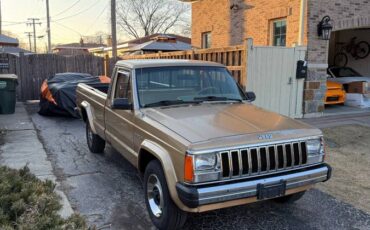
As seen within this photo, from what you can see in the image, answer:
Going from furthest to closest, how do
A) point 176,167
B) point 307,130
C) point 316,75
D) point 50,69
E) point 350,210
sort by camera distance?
point 50,69, point 316,75, point 350,210, point 307,130, point 176,167

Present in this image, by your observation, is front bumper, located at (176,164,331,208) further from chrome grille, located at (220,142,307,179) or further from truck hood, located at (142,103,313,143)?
truck hood, located at (142,103,313,143)

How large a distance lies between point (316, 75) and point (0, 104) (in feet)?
31.7

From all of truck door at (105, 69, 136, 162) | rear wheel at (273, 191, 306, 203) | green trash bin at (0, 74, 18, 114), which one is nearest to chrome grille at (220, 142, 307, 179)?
rear wheel at (273, 191, 306, 203)

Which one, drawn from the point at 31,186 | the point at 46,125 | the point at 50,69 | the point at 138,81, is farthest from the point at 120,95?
the point at 50,69

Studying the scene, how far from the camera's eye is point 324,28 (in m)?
10.3

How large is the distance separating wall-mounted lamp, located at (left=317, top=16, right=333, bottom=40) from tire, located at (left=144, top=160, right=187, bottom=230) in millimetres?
8407

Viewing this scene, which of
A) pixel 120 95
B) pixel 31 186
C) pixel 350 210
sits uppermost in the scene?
pixel 120 95

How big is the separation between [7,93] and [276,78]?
26.5ft

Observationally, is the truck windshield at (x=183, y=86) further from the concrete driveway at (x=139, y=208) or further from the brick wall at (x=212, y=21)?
the brick wall at (x=212, y=21)

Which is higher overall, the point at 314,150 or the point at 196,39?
the point at 196,39

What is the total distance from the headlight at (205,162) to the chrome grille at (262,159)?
0.27ft

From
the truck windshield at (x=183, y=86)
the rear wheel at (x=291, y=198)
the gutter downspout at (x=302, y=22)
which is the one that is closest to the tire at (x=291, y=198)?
the rear wheel at (x=291, y=198)

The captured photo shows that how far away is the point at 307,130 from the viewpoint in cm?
379

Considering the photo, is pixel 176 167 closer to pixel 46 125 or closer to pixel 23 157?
pixel 23 157
